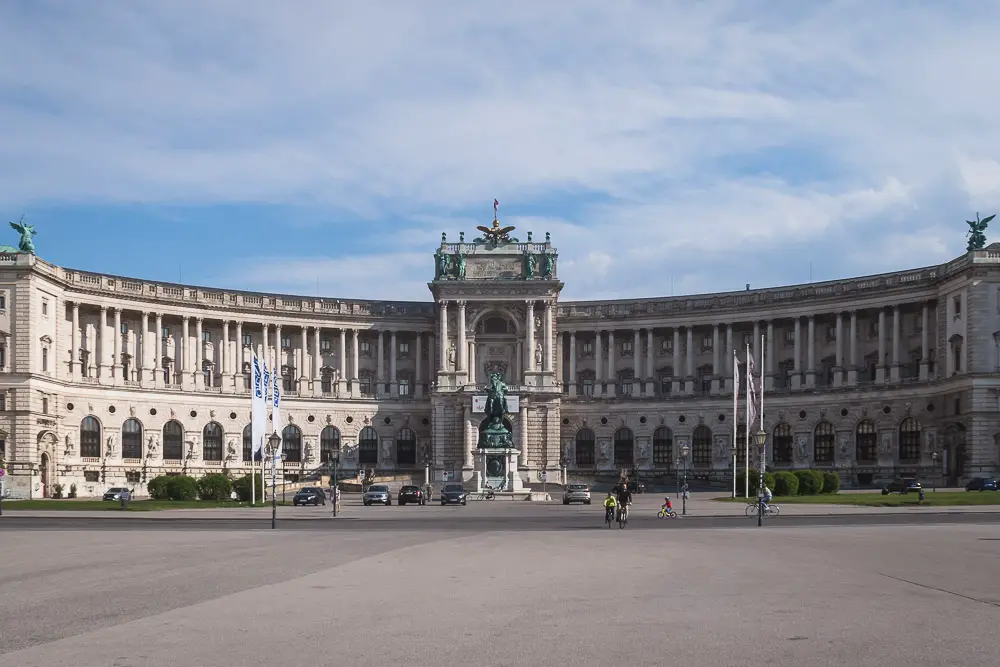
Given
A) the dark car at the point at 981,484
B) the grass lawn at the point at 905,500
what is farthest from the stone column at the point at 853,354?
the grass lawn at the point at 905,500

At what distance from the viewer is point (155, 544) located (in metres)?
45.4

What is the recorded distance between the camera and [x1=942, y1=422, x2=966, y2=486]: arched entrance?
117312 mm

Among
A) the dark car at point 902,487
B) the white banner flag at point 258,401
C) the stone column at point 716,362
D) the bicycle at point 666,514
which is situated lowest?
the dark car at point 902,487

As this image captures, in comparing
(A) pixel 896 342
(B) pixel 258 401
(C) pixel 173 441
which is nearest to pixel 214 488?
(B) pixel 258 401

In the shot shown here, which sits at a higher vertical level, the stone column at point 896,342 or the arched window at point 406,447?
the stone column at point 896,342

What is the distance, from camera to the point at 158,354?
135375 millimetres

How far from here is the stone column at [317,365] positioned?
14762 centimetres

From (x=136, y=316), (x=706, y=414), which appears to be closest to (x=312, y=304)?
(x=136, y=316)

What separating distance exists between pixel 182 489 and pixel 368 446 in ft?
164

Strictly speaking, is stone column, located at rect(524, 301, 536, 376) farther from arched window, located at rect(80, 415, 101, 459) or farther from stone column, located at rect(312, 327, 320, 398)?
arched window, located at rect(80, 415, 101, 459)

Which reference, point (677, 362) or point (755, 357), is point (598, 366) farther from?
point (755, 357)

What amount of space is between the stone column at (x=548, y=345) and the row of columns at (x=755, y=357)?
6435 millimetres

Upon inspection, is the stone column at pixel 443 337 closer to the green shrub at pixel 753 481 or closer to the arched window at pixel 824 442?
the green shrub at pixel 753 481

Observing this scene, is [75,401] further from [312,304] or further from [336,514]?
[336,514]
